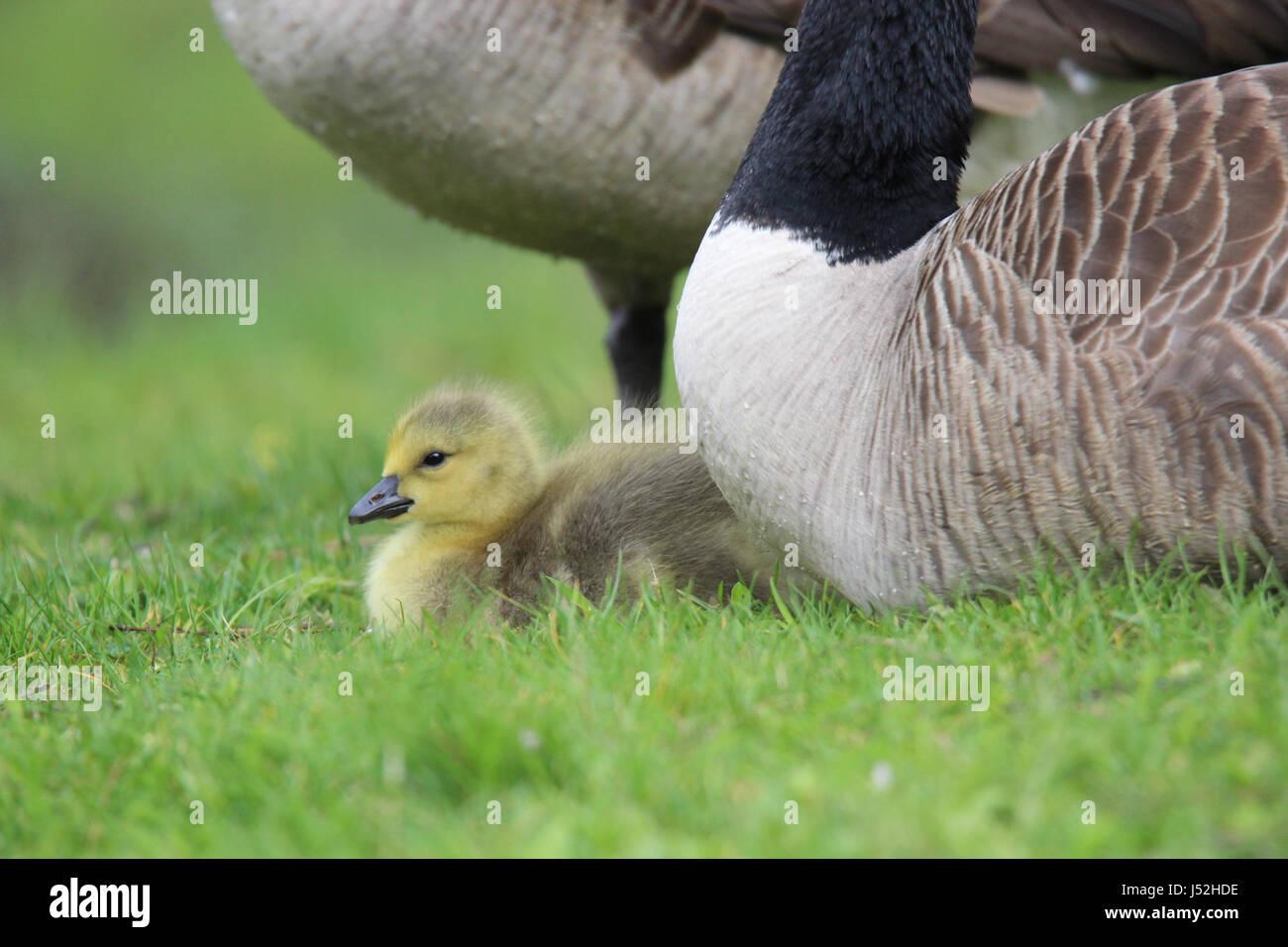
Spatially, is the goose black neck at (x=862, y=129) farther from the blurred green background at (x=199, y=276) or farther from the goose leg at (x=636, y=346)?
the blurred green background at (x=199, y=276)

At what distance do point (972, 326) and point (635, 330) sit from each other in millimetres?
2837

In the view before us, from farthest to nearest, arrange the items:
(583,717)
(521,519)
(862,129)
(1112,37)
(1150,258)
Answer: (1112,37)
(521,519)
(862,129)
(1150,258)
(583,717)

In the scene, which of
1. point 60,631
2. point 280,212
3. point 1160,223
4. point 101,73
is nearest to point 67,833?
point 60,631

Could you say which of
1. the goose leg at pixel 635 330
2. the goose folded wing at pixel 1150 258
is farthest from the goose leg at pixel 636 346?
the goose folded wing at pixel 1150 258

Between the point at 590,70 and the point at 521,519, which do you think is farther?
the point at 590,70

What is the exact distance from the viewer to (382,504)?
4273 millimetres

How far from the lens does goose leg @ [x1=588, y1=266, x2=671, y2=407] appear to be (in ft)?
19.8

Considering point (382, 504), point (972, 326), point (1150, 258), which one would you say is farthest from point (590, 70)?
point (1150, 258)

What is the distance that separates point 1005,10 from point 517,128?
69.0 inches

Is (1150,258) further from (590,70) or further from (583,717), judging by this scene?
(590,70)

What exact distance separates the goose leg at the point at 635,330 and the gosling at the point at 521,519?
4.98ft

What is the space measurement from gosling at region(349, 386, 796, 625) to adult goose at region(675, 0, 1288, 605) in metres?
0.38
